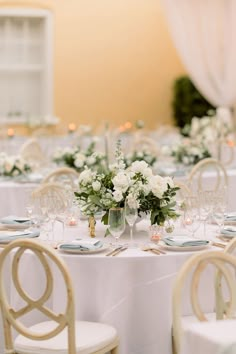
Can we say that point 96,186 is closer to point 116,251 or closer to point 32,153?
point 116,251

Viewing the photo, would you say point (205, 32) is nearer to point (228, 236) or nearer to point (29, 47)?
point (29, 47)

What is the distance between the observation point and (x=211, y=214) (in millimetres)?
4516

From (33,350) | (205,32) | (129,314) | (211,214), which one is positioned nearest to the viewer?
(33,350)

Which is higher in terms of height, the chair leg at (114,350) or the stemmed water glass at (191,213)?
the stemmed water glass at (191,213)

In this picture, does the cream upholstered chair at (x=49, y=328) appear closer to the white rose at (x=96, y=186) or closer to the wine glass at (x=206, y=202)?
the white rose at (x=96, y=186)

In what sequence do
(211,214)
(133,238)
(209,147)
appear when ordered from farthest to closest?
(209,147) → (211,214) → (133,238)

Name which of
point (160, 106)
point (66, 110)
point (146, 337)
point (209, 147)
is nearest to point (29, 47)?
point (66, 110)

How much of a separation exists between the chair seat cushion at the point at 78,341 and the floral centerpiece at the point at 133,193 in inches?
26.5

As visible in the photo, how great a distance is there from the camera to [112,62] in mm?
12258

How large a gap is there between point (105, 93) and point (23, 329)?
8.99m

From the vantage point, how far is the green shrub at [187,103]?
11.9 m

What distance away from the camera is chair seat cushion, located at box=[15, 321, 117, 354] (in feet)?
11.2

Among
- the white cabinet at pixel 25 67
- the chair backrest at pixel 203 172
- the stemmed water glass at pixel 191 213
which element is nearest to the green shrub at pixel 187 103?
the white cabinet at pixel 25 67

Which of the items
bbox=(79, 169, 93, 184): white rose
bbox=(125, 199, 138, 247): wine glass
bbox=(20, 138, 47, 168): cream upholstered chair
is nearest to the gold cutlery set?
bbox=(125, 199, 138, 247): wine glass
